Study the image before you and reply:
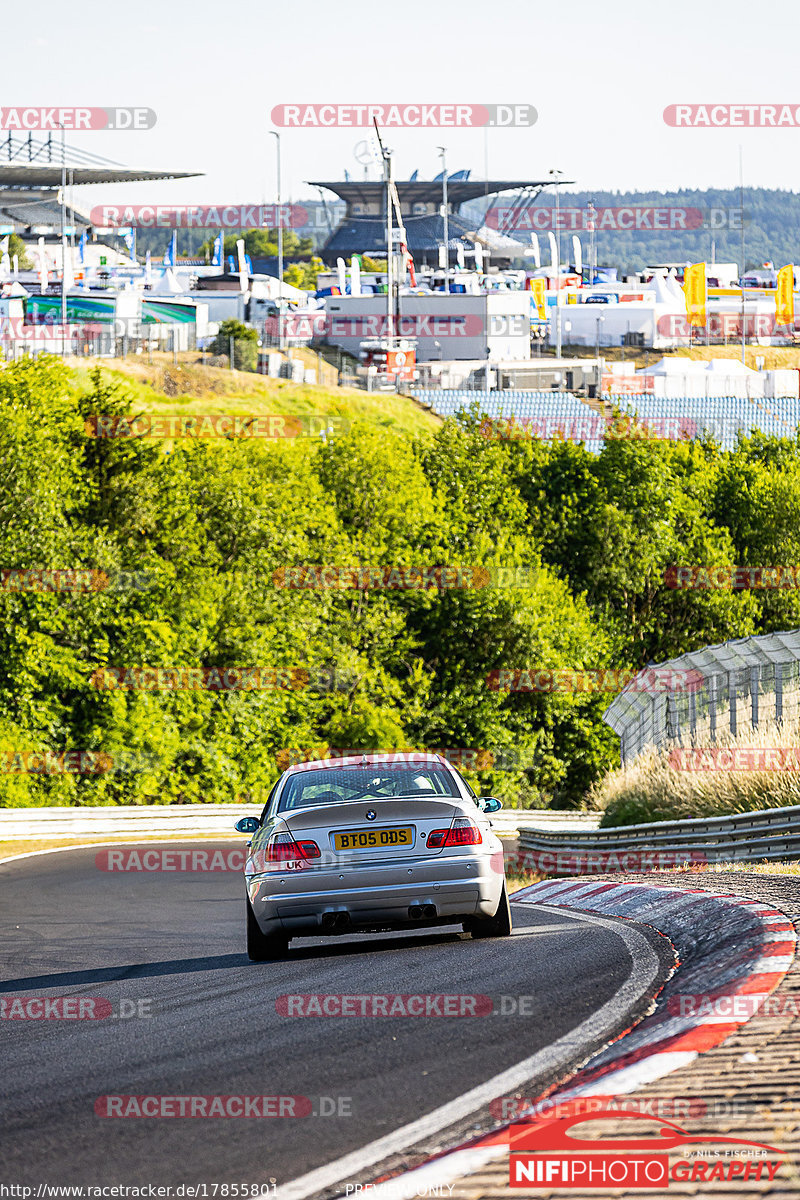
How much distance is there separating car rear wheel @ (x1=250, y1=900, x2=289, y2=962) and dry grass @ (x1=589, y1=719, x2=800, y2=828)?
25.0 ft

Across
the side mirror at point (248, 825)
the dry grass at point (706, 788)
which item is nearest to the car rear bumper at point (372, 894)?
the side mirror at point (248, 825)

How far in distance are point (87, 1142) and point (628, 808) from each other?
16.8 metres

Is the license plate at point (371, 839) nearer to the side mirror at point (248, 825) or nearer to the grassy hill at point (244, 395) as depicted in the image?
the side mirror at point (248, 825)

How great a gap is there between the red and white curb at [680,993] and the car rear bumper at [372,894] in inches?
50.0

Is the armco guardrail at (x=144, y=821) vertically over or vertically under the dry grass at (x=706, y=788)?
under

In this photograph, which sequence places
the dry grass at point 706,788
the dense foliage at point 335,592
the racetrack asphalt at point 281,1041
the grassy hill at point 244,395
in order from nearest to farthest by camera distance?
the racetrack asphalt at point 281,1041 < the dry grass at point 706,788 < the dense foliage at point 335,592 < the grassy hill at point 244,395

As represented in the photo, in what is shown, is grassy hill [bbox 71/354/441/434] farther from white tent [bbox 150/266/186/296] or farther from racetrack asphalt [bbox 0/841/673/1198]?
racetrack asphalt [bbox 0/841/673/1198]

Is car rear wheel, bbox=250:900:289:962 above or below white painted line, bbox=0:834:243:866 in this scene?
above

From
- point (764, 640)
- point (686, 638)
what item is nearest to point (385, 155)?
point (686, 638)

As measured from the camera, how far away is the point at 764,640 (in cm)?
2105

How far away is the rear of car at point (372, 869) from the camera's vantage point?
9.41 m

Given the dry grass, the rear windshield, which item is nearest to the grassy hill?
the dry grass

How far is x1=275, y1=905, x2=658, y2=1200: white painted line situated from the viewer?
14.4 ft

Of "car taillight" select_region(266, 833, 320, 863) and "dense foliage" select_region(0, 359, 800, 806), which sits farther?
"dense foliage" select_region(0, 359, 800, 806)
